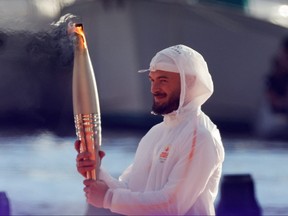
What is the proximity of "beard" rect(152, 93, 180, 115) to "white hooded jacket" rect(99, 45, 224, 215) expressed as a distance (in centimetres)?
2

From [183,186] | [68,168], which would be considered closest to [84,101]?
[183,186]

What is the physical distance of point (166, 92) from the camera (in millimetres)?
3145

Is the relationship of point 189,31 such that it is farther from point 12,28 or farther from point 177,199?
point 177,199

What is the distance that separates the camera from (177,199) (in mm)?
3023

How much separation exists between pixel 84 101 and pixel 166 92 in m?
0.23

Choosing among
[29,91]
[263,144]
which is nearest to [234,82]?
[263,144]

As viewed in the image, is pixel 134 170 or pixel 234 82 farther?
pixel 234 82

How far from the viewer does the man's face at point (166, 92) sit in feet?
10.3

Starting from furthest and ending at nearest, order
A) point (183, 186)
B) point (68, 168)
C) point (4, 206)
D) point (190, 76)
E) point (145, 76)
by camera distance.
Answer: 1. point (145, 76)
2. point (68, 168)
3. point (4, 206)
4. point (190, 76)
5. point (183, 186)

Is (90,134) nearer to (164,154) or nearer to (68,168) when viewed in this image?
(164,154)

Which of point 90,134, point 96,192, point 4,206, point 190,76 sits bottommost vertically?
point 4,206

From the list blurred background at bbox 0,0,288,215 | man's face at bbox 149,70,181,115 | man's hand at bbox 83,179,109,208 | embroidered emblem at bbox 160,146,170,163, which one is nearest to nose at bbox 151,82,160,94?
man's face at bbox 149,70,181,115

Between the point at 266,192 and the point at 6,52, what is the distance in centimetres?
269

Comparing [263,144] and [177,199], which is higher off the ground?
[177,199]
